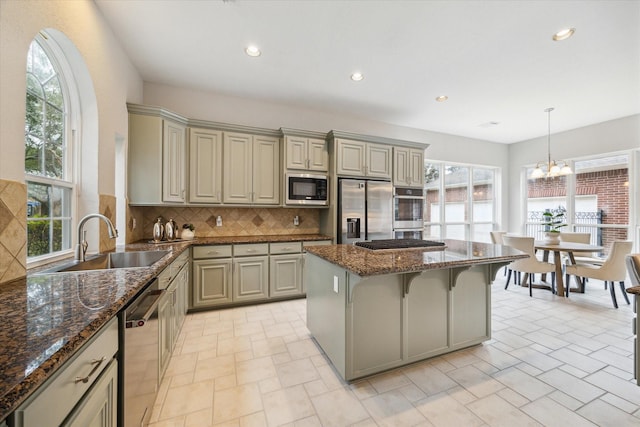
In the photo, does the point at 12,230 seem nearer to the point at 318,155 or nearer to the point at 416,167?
the point at 318,155

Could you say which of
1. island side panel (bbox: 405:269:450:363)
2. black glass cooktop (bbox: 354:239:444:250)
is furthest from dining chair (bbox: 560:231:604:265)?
island side panel (bbox: 405:269:450:363)

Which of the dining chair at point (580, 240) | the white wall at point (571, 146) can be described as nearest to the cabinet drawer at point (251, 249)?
the dining chair at point (580, 240)

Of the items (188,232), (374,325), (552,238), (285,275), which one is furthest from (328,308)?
(552,238)

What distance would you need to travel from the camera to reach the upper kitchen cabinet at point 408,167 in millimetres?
4180

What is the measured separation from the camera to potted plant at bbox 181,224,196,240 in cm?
332

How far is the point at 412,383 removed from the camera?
6.12 feet

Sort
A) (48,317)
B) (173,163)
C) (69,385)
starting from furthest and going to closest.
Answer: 1. (173,163)
2. (48,317)
3. (69,385)

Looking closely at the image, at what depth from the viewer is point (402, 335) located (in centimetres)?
200

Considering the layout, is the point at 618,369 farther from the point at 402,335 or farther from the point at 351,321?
the point at 351,321

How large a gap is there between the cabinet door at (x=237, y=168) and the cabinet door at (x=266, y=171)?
0.07 meters

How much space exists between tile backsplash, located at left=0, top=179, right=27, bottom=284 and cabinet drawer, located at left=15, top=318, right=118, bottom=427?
79cm

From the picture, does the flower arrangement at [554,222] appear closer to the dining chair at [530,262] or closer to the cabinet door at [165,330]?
the dining chair at [530,262]

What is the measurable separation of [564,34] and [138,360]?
13.5ft

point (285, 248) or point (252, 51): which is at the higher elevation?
point (252, 51)
